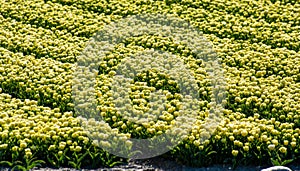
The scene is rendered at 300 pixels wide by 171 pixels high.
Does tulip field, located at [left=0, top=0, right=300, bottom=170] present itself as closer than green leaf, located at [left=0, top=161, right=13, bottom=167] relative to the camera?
No

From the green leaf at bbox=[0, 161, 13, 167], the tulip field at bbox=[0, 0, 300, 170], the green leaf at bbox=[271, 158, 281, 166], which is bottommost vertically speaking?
the green leaf at bbox=[0, 161, 13, 167]

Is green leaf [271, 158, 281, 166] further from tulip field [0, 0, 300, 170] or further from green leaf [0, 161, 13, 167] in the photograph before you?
green leaf [0, 161, 13, 167]

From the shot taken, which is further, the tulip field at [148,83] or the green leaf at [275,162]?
the tulip field at [148,83]

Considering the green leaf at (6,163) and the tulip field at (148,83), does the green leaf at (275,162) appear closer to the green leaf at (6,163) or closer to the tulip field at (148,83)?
the tulip field at (148,83)

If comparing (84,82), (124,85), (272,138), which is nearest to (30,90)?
(84,82)

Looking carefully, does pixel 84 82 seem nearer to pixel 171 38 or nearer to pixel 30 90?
pixel 30 90

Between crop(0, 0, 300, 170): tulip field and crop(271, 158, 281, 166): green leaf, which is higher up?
crop(0, 0, 300, 170): tulip field

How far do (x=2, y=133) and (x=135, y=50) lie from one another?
8.12 ft

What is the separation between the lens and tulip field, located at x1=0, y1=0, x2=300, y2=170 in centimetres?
596

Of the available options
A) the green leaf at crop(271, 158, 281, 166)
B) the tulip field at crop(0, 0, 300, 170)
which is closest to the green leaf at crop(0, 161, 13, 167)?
the tulip field at crop(0, 0, 300, 170)

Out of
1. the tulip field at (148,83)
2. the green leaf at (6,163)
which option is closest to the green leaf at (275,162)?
the tulip field at (148,83)

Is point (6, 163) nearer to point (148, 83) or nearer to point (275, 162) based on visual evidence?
point (148, 83)

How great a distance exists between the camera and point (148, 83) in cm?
720

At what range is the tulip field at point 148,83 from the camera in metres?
5.96
